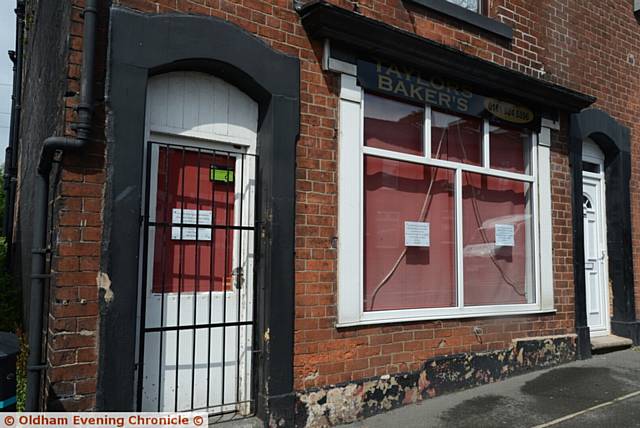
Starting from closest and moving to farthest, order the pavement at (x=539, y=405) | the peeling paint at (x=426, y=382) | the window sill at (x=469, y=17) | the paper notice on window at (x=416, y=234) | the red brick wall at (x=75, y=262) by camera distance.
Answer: the red brick wall at (x=75, y=262) < the peeling paint at (x=426, y=382) < the pavement at (x=539, y=405) < the paper notice on window at (x=416, y=234) < the window sill at (x=469, y=17)

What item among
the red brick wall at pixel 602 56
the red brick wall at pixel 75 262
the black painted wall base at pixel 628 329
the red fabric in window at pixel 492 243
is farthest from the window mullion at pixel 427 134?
the black painted wall base at pixel 628 329

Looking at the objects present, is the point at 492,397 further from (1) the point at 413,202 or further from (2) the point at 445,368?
(1) the point at 413,202

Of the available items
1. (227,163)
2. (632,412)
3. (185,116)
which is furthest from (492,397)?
(185,116)

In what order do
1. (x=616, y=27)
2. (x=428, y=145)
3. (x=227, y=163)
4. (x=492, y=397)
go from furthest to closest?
(x=616, y=27), (x=428, y=145), (x=492, y=397), (x=227, y=163)

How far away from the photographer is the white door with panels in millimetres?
7617

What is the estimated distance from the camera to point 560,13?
7.11m

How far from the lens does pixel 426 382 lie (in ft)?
17.0

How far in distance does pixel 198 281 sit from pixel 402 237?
2.18 metres

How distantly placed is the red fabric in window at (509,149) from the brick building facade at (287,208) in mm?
86

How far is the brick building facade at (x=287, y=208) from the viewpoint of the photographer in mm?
3641

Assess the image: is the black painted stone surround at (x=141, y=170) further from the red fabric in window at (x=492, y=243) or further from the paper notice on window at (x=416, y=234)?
the red fabric in window at (x=492, y=243)

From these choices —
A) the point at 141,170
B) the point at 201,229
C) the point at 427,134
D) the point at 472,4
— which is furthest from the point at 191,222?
the point at 472,4

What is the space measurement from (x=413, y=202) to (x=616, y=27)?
496 cm

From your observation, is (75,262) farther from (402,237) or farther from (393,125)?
(393,125)
